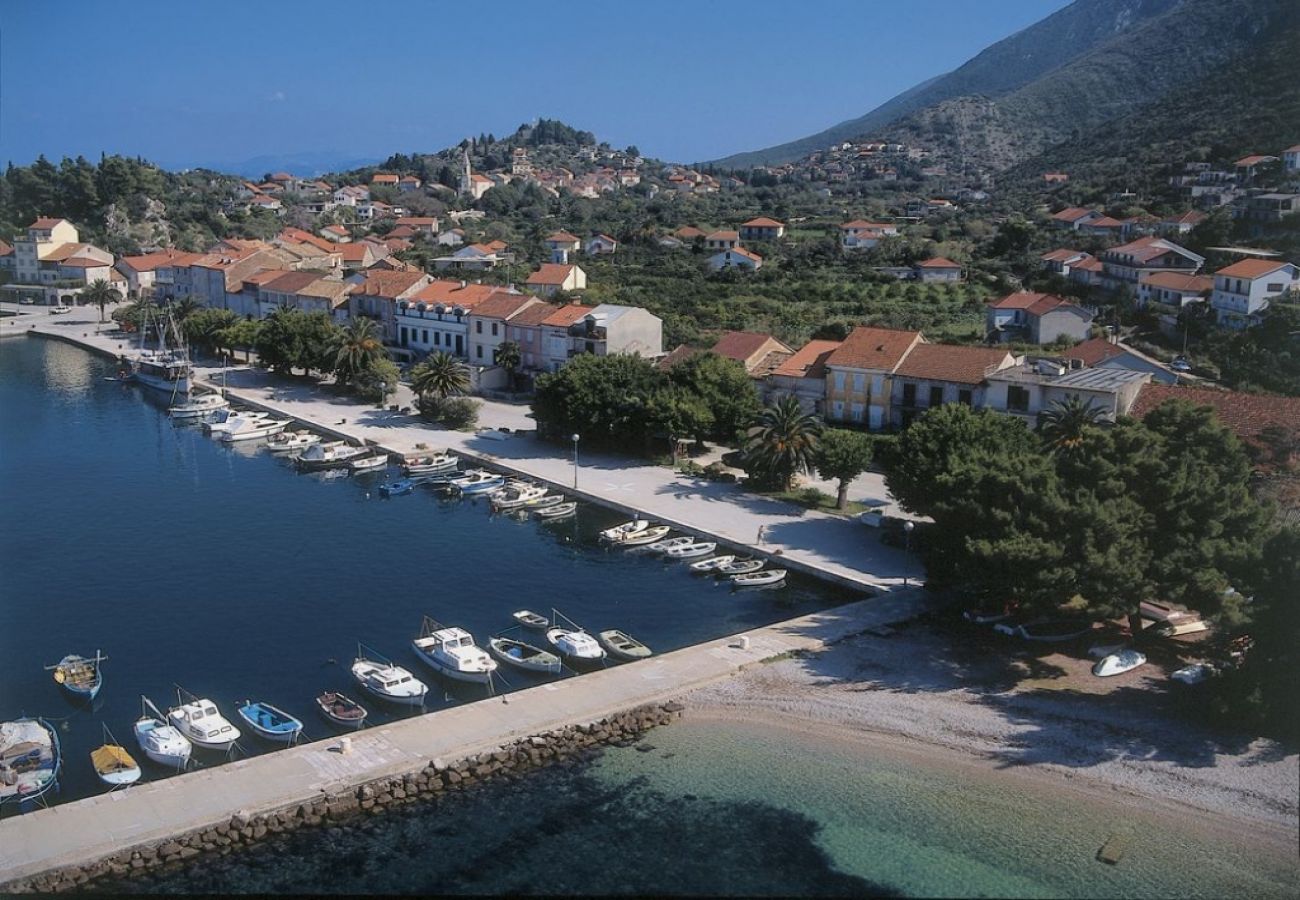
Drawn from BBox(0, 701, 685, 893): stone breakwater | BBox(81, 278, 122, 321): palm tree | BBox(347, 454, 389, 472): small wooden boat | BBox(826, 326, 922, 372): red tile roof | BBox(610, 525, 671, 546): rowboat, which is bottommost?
BBox(0, 701, 685, 893): stone breakwater

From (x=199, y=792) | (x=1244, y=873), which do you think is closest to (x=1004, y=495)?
(x=1244, y=873)

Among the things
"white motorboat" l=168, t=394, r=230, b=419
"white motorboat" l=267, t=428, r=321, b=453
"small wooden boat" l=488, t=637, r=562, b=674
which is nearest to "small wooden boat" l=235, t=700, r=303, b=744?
"small wooden boat" l=488, t=637, r=562, b=674

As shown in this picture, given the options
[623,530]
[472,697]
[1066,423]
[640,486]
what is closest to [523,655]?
[472,697]

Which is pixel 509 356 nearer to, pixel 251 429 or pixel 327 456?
pixel 251 429

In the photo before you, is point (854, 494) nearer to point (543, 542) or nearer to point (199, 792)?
point (543, 542)

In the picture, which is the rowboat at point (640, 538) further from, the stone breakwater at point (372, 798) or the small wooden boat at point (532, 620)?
the stone breakwater at point (372, 798)

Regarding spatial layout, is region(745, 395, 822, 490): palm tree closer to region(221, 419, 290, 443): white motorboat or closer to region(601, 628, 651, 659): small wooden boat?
region(601, 628, 651, 659): small wooden boat

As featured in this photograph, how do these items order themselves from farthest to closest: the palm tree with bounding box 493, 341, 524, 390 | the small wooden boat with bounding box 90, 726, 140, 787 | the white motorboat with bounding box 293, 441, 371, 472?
the palm tree with bounding box 493, 341, 524, 390 < the white motorboat with bounding box 293, 441, 371, 472 < the small wooden boat with bounding box 90, 726, 140, 787

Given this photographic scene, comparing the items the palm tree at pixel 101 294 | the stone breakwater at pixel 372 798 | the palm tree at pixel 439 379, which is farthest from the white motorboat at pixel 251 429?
the palm tree at pixel 101 294
